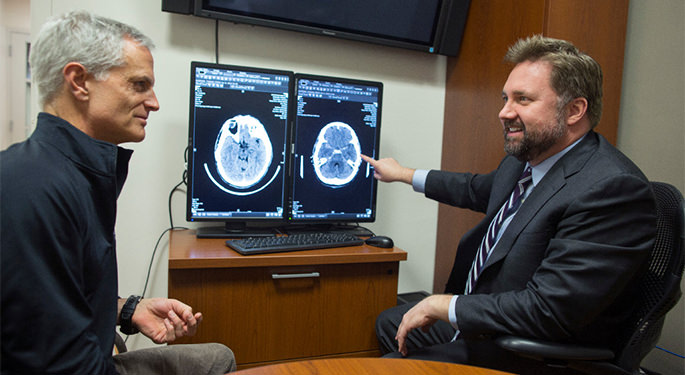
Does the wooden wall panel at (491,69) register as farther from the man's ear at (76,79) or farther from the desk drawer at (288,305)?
the man's ear at (76,79)

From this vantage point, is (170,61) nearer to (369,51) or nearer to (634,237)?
(369,51)

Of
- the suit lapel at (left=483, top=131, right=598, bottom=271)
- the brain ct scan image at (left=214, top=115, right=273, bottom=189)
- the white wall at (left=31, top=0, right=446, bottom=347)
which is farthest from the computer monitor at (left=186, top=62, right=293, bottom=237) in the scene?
the suit lapel at (left=483, top=131, right=598, bottom=271)

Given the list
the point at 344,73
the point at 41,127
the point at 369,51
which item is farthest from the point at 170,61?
the point at 41,127

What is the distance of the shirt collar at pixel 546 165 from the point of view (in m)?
1.43

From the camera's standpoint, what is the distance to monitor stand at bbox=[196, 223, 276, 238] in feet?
5.82

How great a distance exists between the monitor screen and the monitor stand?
14cm

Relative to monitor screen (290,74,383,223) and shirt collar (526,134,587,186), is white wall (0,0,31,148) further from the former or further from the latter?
shirt collar (526,134,587,186)

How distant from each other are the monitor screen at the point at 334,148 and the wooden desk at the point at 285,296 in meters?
0.28

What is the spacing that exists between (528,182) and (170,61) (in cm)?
156

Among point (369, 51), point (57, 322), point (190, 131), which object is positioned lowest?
point (57, 322)

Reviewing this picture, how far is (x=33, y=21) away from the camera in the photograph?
5.74 feet

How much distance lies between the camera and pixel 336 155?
6.37 ft

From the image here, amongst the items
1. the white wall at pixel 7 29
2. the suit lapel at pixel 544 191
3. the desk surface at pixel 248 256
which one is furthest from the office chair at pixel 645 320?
the white wall at pixel 7 29

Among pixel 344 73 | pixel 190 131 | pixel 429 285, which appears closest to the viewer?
pixel 190 131
